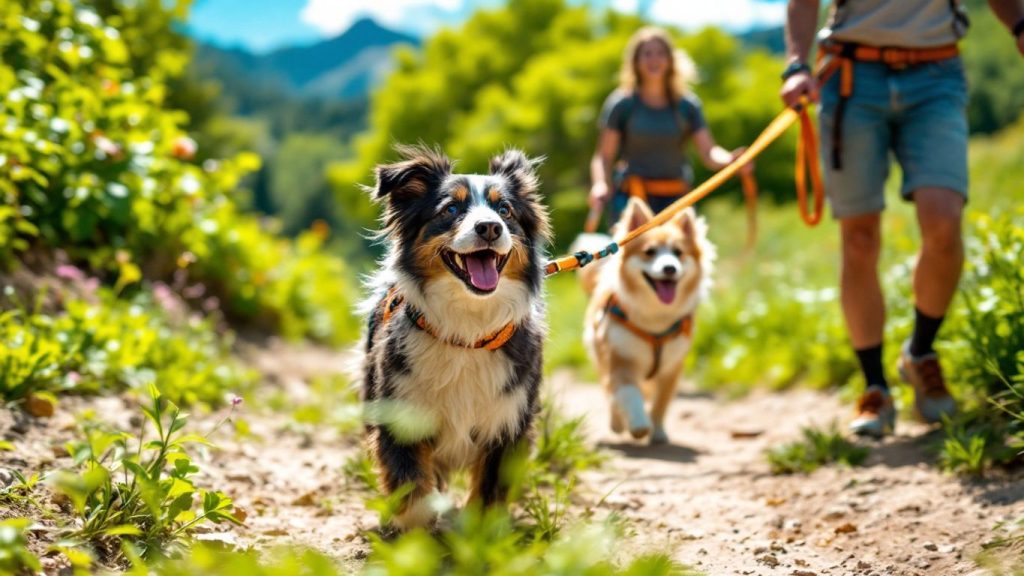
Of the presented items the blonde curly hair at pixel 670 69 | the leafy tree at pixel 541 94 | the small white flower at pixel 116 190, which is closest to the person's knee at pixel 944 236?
the blonde curly hair at pixel 670 69

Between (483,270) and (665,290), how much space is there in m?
2.18

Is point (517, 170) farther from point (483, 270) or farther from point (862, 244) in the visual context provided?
point (862, 244)

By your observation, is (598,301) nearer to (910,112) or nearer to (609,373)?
(609,373)

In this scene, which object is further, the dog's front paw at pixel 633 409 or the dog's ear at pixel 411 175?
the dog's front paw at pixel 633 409

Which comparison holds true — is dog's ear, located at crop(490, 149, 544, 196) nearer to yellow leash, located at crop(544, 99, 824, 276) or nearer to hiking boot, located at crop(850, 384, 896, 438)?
yellow leash, located at crop(544, 99, 824, 276)

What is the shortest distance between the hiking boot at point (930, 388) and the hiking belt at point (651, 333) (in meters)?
1.34

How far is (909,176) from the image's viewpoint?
13.4ft

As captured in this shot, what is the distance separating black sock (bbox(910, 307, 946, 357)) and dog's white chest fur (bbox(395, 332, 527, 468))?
2305mm

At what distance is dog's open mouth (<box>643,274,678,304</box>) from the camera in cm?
501

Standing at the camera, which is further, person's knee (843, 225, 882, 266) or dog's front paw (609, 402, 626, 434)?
dog's front paw (609, 402, 626, 434)

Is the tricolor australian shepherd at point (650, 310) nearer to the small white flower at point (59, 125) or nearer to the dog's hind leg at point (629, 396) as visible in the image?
the dog's hind leg at point (629, 396)

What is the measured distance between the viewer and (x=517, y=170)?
11.4 feet

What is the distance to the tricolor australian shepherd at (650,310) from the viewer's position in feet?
16.4

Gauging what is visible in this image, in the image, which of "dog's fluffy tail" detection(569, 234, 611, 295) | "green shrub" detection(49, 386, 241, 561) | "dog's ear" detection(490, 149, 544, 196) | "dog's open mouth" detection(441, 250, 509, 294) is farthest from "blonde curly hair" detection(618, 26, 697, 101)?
"green shrub" detection(49, 386, 241, 561)
